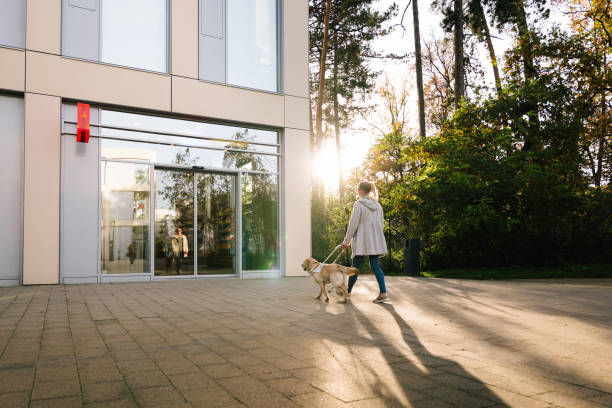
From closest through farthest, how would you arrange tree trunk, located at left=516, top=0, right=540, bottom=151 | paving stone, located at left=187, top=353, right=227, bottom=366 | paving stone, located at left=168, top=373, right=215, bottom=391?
1. paving stone, located at left=168, top=373, right=215, bottom=391
2. paving stone, located at left=187, top=353, right=227, bottom=366
3. tree trunk, located at left=516, top=0, right=540, bottom=151

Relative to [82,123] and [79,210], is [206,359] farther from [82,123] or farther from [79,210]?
[82,123]

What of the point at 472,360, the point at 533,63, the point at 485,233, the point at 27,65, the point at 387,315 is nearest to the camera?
the point at 472,360

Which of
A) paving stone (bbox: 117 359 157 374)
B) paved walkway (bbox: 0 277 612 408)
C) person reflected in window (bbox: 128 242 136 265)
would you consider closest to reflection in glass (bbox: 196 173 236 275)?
person reflected in window (bbox: 128 242 136 265)

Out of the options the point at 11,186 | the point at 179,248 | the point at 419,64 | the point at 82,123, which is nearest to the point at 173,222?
the point at 179,248

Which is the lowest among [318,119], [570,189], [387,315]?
[387,315]

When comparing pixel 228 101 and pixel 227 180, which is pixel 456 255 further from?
pixel 228 101

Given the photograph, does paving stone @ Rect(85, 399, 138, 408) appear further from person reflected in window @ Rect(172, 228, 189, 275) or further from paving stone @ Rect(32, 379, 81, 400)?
person reflected in window @ Rect(172, 228, 189, 275)

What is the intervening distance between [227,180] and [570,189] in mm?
10378

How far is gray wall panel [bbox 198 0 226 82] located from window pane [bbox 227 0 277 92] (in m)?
0.24

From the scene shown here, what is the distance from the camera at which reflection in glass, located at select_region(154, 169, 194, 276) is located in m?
12.0

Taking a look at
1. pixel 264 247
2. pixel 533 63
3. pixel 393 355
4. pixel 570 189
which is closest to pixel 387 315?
pixel 393 355

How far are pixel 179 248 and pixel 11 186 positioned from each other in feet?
13.2

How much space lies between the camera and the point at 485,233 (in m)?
13.8

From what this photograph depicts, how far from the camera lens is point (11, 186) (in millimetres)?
10266
